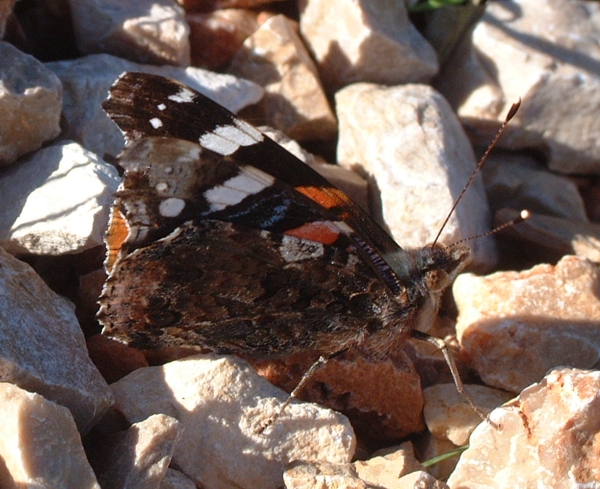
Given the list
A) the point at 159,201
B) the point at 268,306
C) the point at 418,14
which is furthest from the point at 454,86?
the point at 159,201

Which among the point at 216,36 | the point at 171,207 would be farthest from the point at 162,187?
the point at 216,36

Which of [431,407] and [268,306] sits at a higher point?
[268,306]

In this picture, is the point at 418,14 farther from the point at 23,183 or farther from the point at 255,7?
the point at 23,183

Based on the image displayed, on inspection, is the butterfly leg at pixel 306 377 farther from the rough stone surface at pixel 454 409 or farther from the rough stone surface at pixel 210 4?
the rough stone surface at pixel 210 4

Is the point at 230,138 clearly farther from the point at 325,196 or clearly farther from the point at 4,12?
the point at 4,12

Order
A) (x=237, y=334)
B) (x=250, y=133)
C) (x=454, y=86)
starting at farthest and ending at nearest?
(x=454, y=86), (x=237, y=334), (x=250, y=133)

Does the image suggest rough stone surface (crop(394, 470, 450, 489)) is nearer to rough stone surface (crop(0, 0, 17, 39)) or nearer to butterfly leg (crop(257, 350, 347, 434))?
butterfly leg (crop(257, 350, 347, 434))

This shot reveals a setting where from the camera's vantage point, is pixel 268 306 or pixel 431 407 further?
pixel 431 407
